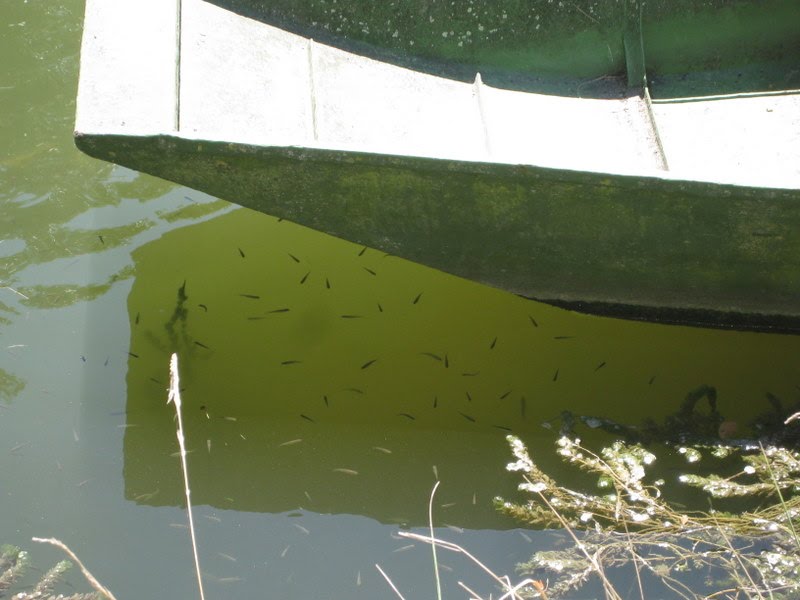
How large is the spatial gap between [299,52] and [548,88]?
110 centimetres

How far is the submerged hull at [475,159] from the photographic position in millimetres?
2805

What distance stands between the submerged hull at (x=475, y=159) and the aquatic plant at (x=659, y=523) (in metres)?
0.62

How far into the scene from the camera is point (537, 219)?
302cm

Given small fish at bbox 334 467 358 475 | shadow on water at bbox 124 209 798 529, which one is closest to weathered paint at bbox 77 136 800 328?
shadow on water at bbox 124 209 798 529

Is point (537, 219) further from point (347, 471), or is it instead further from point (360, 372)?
point (347, 471)

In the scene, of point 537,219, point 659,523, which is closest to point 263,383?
point 537,219

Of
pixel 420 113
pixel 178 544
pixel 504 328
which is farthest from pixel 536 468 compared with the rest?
pixel 420 113

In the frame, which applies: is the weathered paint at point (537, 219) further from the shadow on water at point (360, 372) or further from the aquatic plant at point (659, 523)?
the aquatic plant at point (659, 523)

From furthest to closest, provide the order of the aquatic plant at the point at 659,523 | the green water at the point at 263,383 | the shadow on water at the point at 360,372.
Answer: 1. the shadow on water at the point at 360,372
2. the green water at the point at 263,383
3. the aquatic plant at the point at 659,523

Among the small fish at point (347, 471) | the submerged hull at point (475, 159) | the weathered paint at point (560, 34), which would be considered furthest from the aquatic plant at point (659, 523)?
the weathered paint at point (560, 34)

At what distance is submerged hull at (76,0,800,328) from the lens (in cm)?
280

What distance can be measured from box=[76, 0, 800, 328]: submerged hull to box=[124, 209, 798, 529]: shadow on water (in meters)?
0.22

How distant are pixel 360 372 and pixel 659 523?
118 centimetres

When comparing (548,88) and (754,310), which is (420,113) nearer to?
(548,88)
